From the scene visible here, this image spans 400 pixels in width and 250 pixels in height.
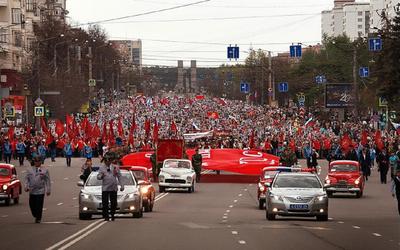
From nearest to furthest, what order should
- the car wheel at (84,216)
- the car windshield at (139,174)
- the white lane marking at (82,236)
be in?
the white lane marking at (82,236)
the car wheel at (84,216)
the car windshield at (139,174)

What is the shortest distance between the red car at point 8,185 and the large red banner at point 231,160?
18850 mm

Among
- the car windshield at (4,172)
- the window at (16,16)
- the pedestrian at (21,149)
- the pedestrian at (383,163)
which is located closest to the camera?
the car windshield at (4,172)

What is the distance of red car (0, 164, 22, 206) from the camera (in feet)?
123

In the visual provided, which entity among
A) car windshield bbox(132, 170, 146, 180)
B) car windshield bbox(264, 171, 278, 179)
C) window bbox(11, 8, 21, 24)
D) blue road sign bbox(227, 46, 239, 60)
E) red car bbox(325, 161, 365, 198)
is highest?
window bbox(11, 8, 21, 24)

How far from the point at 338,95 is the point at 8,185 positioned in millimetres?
71233

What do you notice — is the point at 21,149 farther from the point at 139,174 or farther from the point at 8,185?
the point at 139,174

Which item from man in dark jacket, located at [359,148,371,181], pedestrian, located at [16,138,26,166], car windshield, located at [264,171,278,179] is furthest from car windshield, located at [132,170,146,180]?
pedestrian, located at [16,138,26,166]

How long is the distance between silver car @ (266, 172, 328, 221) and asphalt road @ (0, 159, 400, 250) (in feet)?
1.07

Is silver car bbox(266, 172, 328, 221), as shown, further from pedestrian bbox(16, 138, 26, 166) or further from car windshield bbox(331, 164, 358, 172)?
pedestrian bbox(16, 138, 26, 166)

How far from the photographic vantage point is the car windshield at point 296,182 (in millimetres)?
29375

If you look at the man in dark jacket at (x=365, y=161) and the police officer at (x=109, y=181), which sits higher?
the police officer at (x=109, y=181)

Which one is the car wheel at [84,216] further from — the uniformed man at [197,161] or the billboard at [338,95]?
the billboard at [338,95]

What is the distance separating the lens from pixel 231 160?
5831 cm

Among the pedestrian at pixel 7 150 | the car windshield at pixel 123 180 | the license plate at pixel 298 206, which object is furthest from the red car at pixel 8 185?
the pedestrian at pixel 7 150
